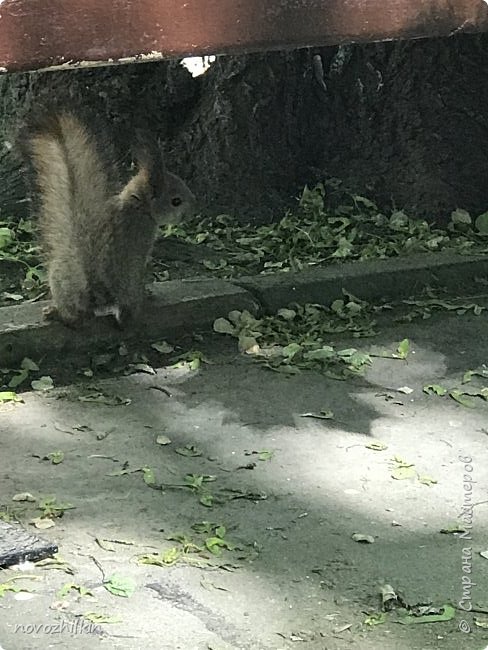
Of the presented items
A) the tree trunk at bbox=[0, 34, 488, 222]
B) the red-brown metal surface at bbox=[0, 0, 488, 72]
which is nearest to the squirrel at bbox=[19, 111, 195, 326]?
the tree trunk at bbox=[0, 34, 488, 222]

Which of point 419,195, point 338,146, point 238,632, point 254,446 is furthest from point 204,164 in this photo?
point 238,632

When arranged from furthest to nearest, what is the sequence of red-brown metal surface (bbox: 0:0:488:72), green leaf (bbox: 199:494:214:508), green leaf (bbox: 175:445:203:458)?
green leaf (bbox: 175:445:203:458) < green leaf (bbox: 199:494:214:508) < red-brown metal surface (bbox: 0:0:488:72)

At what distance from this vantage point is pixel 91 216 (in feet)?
15.4

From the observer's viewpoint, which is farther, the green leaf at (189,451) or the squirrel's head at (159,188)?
the squirrel's head at (159,188)

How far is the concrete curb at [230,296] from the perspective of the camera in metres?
4.59

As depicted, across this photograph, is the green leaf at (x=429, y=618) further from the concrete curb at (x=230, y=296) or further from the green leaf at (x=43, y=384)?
the concrete curb at (x=230, y=296)

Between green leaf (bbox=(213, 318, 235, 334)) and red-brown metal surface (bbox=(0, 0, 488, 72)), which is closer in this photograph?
red-brown metal surface (bbox=(0, 0, 488, 72))

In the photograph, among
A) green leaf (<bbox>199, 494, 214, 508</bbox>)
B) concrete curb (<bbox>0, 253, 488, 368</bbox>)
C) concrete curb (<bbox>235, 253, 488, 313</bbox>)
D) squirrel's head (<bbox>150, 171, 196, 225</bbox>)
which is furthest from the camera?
concrete curb (<bbox>235, 253, 488, 313</bbox>)

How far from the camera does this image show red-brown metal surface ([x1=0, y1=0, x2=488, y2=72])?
1.69m

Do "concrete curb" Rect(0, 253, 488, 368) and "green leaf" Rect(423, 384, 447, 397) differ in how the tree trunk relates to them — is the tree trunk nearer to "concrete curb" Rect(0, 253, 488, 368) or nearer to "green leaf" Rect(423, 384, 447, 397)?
"concrete curb" Rect(0, 253, 488, 368)

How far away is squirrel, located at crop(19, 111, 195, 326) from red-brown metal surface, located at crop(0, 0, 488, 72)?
2.35 metres

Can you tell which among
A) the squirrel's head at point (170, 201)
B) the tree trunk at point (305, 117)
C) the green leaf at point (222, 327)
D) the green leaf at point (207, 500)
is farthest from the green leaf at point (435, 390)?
the tree trunk at point (305, 117)

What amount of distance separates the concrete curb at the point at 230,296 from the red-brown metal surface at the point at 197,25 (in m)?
2.55

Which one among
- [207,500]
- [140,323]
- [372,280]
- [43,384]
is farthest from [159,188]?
[207,500]
